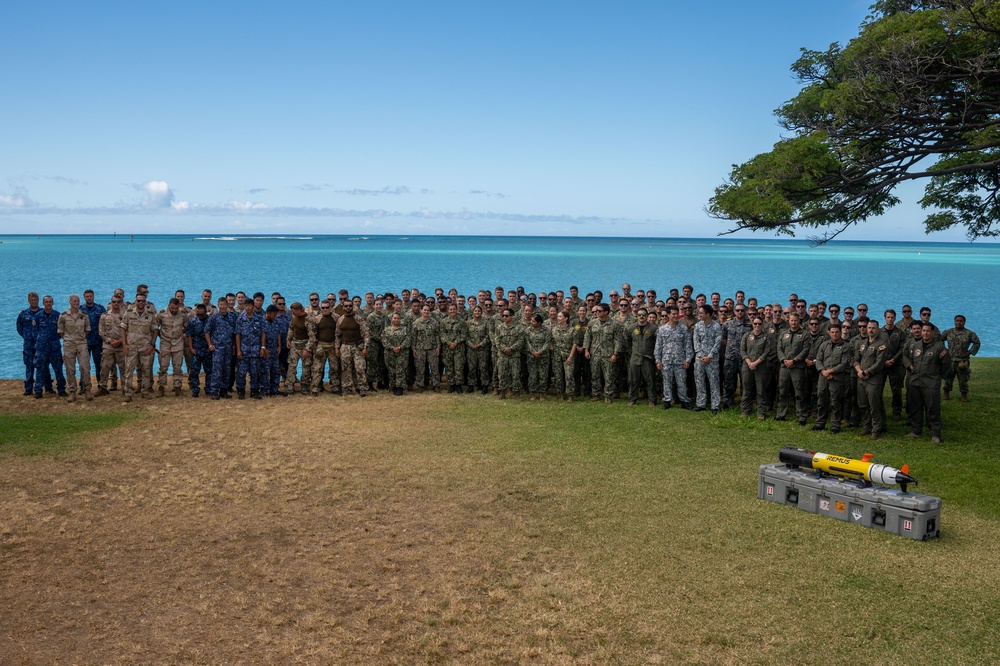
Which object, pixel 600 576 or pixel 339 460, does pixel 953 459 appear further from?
pixel 339 460

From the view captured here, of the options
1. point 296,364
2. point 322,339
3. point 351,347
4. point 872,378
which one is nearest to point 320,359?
point 322,339

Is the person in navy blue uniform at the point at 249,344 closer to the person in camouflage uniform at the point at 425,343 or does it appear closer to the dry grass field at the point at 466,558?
the person in camouflage uniform at the point at 425,343

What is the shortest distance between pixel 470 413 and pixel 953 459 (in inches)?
285

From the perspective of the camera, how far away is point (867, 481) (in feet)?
25.5

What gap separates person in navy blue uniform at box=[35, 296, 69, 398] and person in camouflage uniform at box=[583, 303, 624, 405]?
989cm

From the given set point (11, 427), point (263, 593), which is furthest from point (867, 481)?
point (11, 427)

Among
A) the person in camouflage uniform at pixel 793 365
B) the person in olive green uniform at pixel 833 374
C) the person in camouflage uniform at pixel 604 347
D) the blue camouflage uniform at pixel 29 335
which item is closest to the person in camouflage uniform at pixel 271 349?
the blue camouflage uniform at pixel 29 335

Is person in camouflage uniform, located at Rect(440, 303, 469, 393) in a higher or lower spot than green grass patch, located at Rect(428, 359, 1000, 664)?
higher

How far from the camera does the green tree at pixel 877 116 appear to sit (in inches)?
404

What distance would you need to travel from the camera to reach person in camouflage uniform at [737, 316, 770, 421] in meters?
12.6

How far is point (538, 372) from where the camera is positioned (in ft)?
47.4

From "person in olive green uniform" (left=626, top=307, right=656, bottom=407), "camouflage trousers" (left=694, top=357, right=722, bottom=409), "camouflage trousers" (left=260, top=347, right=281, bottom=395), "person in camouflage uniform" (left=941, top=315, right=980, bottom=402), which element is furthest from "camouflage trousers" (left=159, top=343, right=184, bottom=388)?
"person in camouflage uniform" (left=941, top=315, right=980, bottom=402)

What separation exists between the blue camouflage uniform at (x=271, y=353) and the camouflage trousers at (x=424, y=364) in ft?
8.82

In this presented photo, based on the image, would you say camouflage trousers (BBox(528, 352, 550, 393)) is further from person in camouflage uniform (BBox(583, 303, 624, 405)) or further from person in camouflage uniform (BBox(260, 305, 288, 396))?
person in camouflage uniform (BBox(260, 305, 288, 396))
